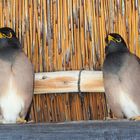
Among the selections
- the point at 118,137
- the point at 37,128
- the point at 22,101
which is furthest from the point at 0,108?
the point at 118,137

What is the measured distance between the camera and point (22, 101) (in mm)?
2191

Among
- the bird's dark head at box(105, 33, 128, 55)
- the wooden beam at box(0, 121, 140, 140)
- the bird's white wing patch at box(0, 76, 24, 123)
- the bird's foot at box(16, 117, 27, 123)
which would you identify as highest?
the bird's dark head at box(105, 33, 128, 55)

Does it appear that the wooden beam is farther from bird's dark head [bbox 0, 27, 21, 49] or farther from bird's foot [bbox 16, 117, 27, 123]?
bird's dark head [bbox 0, 27, 21, 49]

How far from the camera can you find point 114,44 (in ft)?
7.57

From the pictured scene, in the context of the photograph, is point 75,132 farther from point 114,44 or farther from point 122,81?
point 114,44

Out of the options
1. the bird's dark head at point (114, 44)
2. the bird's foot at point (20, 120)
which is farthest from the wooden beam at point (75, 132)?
the bird's dark head at point (114, 44)

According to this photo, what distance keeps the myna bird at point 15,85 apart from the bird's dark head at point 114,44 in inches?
13.2

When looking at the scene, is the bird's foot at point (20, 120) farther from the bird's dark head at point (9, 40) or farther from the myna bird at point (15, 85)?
the bird's dark head at point (9, 40)

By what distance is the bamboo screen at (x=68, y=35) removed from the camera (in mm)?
2369

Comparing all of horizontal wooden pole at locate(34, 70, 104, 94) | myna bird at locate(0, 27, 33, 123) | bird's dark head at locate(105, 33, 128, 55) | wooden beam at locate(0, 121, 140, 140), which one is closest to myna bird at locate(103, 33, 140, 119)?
bird's dark head at locate(105, 33, 128, 55)

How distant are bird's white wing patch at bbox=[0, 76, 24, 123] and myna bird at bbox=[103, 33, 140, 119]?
1.20 feet

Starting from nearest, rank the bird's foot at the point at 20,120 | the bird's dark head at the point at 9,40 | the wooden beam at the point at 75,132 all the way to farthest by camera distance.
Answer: the wooden beam at the point at 75,132 < the bird's foot at the point at 20,120 < the bird's dark head at the point at 9,40

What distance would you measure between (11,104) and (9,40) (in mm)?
281

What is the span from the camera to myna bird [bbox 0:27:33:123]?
85.0 inches
